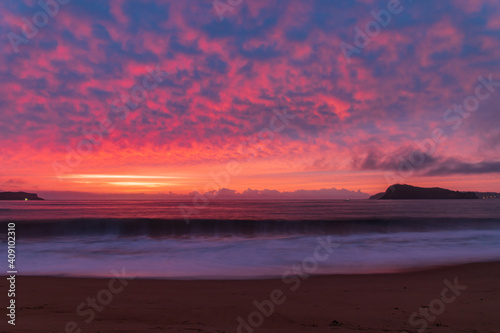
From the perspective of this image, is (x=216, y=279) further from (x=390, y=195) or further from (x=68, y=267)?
(x=390, y=195)

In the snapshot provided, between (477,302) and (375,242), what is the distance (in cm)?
1210

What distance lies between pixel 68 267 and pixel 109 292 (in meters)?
4.94

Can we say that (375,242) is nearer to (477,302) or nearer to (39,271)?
(477,302)

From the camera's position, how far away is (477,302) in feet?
21.1

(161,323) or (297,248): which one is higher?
(161,323)

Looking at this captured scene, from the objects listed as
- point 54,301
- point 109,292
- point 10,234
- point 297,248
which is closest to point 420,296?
point 109,292

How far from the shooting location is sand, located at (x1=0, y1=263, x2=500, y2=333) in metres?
4.95

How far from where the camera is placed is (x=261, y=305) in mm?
6195

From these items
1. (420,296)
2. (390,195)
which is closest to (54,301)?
(420,296)

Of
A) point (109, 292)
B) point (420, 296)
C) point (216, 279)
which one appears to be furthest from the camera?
point (216, 279)

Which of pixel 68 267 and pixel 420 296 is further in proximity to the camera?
pixel 68 267

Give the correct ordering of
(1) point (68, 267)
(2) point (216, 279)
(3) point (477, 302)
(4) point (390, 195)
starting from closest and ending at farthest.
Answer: (3) point (477, 302) → (2) point (216, 279) → (1) point (68, 267) → (4) point (390, 195)

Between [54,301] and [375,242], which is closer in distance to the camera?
[54,301]

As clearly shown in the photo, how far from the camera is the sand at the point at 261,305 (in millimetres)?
4953
